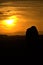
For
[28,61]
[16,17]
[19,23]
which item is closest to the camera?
[28,61]

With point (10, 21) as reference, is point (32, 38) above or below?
below

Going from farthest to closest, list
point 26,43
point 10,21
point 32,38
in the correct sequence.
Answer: point 10,21 < point 26,43 < point 32,38

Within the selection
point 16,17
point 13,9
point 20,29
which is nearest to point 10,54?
point 20,29

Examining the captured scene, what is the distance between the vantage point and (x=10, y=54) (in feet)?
18.4

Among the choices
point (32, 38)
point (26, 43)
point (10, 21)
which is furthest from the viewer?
point (10, 21)

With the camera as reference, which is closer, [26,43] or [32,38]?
[32,38]

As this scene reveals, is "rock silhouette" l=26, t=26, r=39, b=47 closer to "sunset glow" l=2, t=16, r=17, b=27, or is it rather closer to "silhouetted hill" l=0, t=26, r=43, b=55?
"silhouetted hill" l=0, t=26, r=43, b=55

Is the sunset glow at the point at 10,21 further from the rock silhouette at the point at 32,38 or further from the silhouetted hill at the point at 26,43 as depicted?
the rock silhouette at the point at 32,38

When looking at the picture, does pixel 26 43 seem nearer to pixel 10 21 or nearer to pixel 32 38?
pixel 32 38

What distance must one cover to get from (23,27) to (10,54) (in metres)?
2.70

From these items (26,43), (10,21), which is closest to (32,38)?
(26,43)

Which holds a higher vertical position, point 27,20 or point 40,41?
point 27,20

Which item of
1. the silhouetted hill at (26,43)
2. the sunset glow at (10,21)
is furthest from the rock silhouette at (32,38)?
the sunset glow at (10,21)

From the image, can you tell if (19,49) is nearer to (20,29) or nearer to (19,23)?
(20,29)
